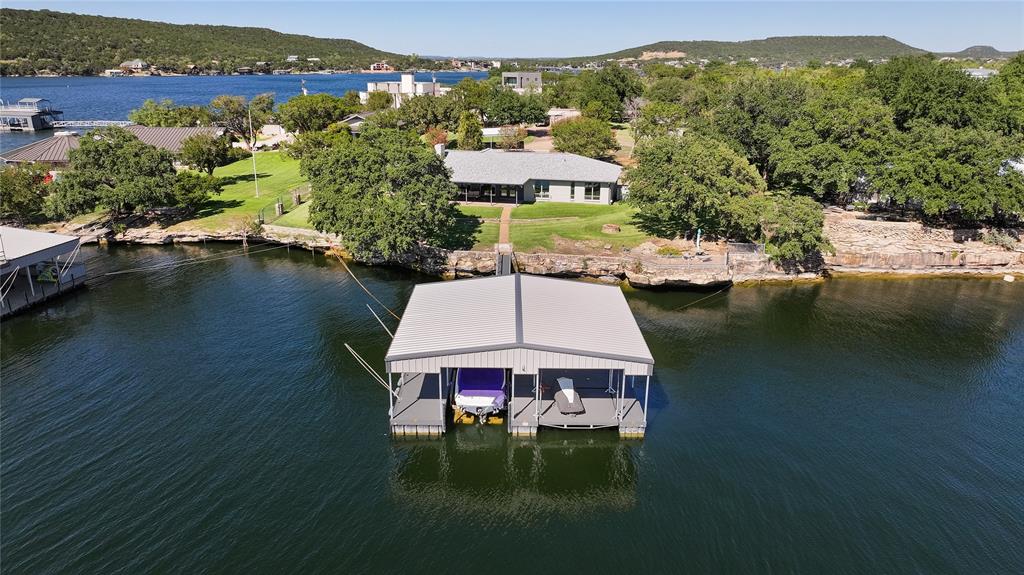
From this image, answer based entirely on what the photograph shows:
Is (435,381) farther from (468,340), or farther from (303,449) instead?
(303,449)

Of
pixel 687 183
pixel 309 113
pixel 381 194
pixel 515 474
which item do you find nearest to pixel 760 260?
pixel 687 183

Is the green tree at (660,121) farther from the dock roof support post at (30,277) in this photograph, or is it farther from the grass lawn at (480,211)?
the dock roof support post at (30,277)

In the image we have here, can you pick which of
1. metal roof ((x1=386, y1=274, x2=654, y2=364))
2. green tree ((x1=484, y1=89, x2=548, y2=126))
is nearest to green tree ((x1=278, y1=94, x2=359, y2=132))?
green tree ((x1=484, y1=89, x2=548, y2=126))

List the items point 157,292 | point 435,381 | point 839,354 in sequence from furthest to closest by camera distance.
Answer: point 157,292
point 839,354
point 435,381

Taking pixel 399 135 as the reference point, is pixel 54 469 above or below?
below

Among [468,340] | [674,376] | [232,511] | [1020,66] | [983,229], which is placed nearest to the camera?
[232,511]

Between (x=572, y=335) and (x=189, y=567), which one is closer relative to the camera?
(x=189, y=567)

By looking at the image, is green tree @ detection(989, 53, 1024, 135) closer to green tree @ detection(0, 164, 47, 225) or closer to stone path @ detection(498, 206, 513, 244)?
stone path @ detection(498, 206, 513, 244)

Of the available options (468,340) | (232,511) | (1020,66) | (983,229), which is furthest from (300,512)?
(1020,66)
